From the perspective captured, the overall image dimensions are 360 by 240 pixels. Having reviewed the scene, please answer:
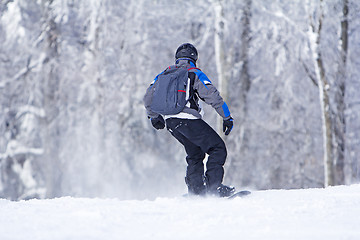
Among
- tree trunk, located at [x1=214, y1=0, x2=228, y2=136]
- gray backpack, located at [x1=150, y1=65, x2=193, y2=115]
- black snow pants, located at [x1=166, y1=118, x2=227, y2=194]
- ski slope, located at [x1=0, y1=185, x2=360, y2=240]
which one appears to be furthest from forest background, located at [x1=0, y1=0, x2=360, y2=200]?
ski slope, located at [x1=0, y1=185, x2=360, y2=240]

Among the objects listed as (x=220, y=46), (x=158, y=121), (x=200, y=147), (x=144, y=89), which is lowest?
(x=200, y=147)

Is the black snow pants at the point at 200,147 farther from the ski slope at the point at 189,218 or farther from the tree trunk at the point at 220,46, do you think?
the tree trunk at the point at 220,46

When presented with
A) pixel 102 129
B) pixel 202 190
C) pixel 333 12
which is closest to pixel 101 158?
pixel 102 129

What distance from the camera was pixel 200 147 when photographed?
186 inches

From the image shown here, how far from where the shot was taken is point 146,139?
49.6ft

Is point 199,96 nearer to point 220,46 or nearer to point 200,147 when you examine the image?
point 200,147

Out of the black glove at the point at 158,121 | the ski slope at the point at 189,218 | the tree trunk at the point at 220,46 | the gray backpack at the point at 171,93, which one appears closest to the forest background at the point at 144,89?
the tree trunk at the point at 220,46

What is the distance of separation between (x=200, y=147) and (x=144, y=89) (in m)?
9.86

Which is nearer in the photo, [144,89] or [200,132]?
[200,132]

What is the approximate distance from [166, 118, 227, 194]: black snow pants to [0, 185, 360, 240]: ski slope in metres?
0.29

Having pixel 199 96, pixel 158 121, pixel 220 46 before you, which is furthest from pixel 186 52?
pixel 220 46

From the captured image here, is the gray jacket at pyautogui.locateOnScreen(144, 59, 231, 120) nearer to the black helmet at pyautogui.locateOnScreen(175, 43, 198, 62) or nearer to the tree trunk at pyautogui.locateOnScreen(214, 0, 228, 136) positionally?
the black helmet at pyautogui.locateOnScreen(175, 43, 198, 62)

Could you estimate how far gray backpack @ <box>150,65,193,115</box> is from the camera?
14.8 ft

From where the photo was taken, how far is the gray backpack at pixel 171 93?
450cm
